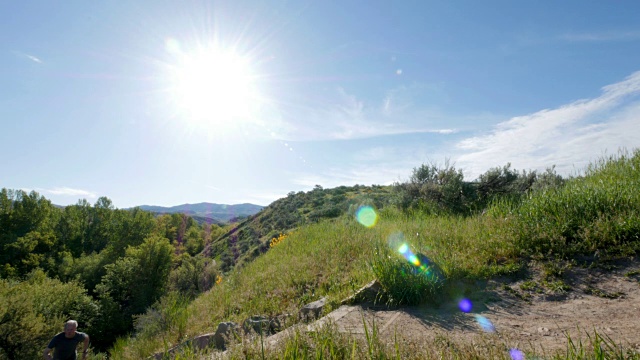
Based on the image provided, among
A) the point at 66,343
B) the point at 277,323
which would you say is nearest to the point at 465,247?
the point at 277,323

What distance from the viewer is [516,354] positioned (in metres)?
2.68

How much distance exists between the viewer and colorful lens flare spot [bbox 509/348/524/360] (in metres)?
2.59

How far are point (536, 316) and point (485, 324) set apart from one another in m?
0.76

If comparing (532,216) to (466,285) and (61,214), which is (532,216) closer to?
(466,285)

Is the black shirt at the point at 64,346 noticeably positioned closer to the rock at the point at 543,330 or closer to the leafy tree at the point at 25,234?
the rock at the point at 543,330

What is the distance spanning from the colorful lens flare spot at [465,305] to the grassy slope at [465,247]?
0.59 feet

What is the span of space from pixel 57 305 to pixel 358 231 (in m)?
29.9

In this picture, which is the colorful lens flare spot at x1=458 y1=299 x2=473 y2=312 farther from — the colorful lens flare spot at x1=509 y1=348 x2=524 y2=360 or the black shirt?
the black shirt

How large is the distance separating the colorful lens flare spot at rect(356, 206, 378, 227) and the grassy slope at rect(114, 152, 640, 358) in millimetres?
2068

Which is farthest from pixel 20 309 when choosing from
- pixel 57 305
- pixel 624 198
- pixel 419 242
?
pixel 624 198

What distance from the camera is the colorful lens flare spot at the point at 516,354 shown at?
2594mm

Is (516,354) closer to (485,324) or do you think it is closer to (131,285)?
(485,324)

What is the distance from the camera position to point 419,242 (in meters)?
6.79

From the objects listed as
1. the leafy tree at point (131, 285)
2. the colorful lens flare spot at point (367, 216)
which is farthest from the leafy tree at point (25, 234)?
the colorful lens flare spot at point (367, 216)
